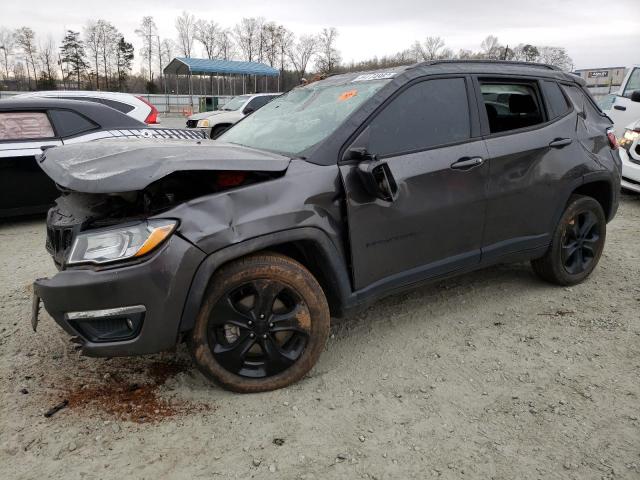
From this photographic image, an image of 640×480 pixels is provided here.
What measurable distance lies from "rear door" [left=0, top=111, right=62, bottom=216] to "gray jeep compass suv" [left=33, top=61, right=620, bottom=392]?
319 cm

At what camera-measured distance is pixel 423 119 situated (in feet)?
9.79

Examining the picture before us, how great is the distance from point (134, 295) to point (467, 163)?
6.83ft

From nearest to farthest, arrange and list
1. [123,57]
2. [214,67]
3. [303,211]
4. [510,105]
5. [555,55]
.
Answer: [303,211]
[510,105]
[214,67]
[555,55]
[123,57]

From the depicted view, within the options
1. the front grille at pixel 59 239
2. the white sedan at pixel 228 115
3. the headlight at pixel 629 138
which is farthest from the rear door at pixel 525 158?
the white sedan at pixel 228 115

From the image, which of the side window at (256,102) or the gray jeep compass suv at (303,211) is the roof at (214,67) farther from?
the gray jeep compass suv at (303,211)

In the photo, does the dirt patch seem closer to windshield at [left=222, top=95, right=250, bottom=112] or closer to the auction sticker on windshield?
the auction sticker on windshield

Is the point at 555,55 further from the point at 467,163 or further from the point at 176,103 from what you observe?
the point at 467,163

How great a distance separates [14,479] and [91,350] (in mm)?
566

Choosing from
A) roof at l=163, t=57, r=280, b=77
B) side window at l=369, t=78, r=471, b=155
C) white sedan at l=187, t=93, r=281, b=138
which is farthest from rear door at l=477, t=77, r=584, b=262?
roof at l=163, t=57, r=280, b=77

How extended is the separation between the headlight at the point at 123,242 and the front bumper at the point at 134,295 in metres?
0.05

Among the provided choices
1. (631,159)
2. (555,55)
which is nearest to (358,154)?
(631,159)

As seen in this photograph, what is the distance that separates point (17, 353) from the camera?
9.69 ft

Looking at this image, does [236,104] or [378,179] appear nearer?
[378,179]

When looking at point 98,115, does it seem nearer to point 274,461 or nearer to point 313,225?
point 313,225
